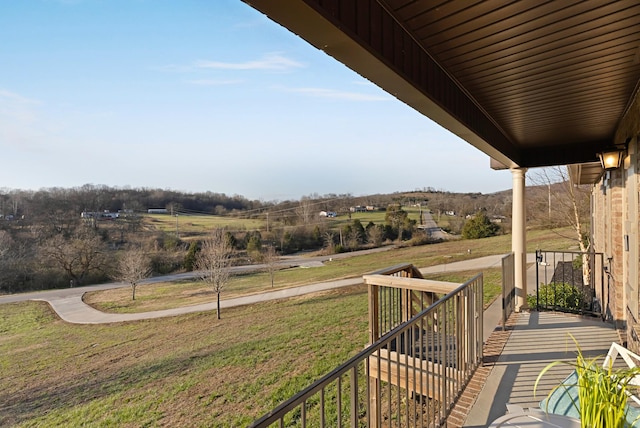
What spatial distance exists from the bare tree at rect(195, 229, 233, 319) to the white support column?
13.2 m

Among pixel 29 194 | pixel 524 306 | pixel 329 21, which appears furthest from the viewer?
pixel 29 194

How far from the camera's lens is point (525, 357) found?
10.5ft

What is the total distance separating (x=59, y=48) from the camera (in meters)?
26.2

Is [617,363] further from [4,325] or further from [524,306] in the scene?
[4,325]

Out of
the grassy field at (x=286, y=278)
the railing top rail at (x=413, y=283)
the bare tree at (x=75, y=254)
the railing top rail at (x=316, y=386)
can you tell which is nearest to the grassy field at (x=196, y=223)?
the bare tree at (x=75, y=254)

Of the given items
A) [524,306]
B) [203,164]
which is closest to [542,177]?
[524,306]

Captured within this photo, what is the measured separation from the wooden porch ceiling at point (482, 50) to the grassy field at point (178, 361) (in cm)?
594

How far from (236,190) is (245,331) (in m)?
32.2

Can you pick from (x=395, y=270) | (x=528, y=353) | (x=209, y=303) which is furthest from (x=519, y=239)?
(x=209, y=303)

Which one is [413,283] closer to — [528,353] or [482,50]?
[528,353]

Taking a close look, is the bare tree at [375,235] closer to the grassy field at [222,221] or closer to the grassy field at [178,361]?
the grassy field at [222,221]

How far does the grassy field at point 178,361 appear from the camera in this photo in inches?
287

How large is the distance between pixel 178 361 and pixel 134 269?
1339 centimetres

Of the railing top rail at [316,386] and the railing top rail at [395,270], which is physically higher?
the railing top rail at [316,386]
